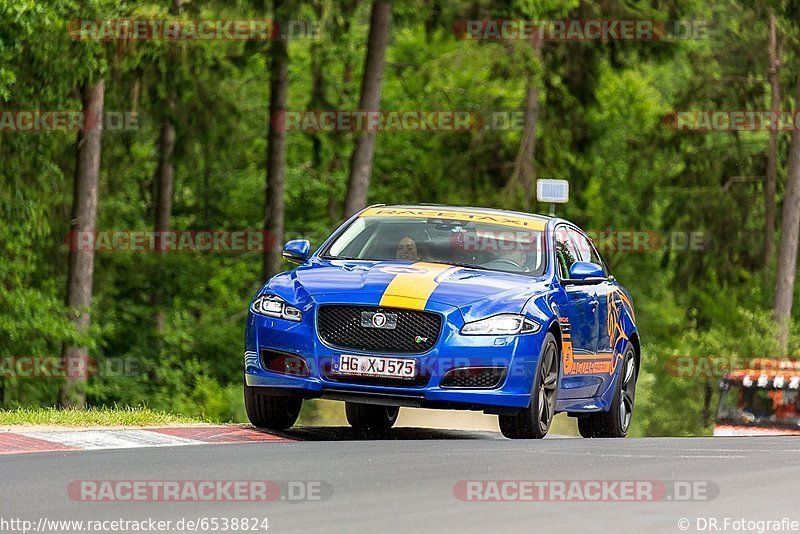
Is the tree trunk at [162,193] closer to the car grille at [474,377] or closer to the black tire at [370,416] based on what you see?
the black tire at [370,416]

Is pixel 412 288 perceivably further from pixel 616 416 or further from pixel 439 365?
pixel 616 416

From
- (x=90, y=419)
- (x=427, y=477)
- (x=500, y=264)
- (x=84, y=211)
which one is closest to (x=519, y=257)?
(x=500, y=264)

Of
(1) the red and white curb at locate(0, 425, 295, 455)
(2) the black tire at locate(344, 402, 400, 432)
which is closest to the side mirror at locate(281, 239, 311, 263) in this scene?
(1) the red and white curb at locate(0, 425, 295, 455)

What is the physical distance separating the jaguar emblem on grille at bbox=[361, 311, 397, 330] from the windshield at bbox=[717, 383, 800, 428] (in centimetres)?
1419

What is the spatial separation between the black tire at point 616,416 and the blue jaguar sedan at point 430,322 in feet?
3.91

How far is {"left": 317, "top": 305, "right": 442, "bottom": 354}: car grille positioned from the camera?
12891mm


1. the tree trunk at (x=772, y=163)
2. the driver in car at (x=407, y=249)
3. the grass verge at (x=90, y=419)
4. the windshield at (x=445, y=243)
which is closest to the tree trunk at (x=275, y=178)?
the tree trunk at (x=772, y=163)

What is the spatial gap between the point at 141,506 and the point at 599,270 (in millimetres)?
6133

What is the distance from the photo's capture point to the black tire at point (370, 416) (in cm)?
1656

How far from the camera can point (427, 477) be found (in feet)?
33.8

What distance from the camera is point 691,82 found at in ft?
149

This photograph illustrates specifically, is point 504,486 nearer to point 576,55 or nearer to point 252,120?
point 576,55

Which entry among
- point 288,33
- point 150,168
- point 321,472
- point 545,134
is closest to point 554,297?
point 321,472

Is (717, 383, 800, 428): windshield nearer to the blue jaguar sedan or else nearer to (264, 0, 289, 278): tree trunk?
the blue jaguar sedan
